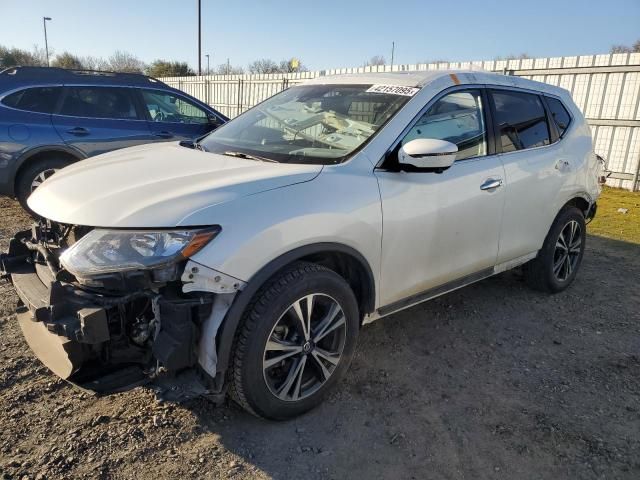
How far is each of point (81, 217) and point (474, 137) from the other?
8.50 feet

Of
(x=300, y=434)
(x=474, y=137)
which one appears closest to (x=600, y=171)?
(x=474, y=137)

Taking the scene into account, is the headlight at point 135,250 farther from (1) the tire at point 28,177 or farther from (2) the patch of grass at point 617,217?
(2) the patch of grass at point 617,217

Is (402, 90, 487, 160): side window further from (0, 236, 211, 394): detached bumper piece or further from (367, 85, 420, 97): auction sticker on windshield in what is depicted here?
(0, 236, 211, 394): detached bumper piece

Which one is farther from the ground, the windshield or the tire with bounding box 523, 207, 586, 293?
the windshield

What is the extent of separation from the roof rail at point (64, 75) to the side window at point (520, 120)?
510 cm

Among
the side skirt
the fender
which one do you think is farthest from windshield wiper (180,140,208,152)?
the side skirt

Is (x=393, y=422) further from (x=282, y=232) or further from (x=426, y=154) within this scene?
(x=426, y=154)

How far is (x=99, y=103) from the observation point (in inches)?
263

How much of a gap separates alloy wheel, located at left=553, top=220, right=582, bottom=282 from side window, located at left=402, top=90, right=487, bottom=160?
1.53 m

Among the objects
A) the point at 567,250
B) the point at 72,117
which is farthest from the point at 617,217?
the point at 72,117

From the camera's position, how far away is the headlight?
7.26ft

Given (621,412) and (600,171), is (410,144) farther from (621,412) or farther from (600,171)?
(600,171)

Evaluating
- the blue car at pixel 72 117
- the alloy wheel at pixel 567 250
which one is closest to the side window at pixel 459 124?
the alloy wheel at pixel 567 250

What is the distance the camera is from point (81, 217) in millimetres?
2408
